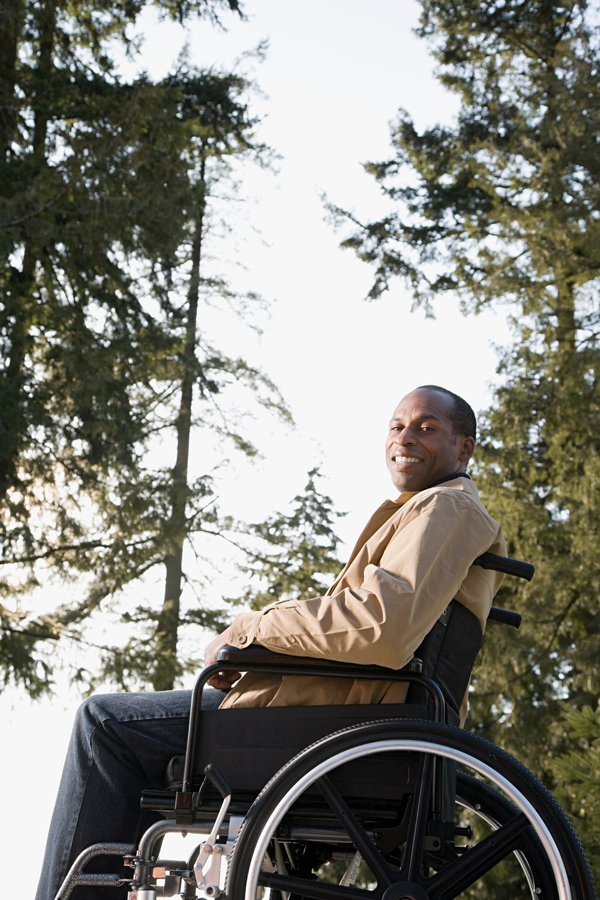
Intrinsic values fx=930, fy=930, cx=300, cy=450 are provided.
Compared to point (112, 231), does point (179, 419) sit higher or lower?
lower

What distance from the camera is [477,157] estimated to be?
378 inches

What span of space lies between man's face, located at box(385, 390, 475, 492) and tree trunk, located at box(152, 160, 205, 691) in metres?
6.10

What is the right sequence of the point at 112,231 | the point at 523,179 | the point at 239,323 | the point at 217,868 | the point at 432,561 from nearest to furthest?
the point at 217,868 < the point at 432,561 < the point at 112,231 < the point at 523,179 < the point at 239,323

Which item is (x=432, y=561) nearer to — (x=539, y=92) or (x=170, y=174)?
(x=170, y=174)

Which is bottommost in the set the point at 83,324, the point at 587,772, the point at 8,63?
the point at 587,772

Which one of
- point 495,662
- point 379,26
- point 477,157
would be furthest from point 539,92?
point 495,662

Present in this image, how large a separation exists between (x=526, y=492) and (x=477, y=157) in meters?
3.62

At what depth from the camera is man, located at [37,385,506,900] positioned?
1636mm

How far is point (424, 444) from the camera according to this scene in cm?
218

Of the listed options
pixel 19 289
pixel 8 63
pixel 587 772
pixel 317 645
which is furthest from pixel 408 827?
pixel 8 63

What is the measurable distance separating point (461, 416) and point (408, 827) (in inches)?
38.6

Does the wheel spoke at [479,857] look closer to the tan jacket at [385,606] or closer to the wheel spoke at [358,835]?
the wheel spoke at [358,835]

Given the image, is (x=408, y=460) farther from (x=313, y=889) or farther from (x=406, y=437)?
(x=313, y=889)

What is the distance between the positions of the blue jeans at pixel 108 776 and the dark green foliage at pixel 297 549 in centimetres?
769
